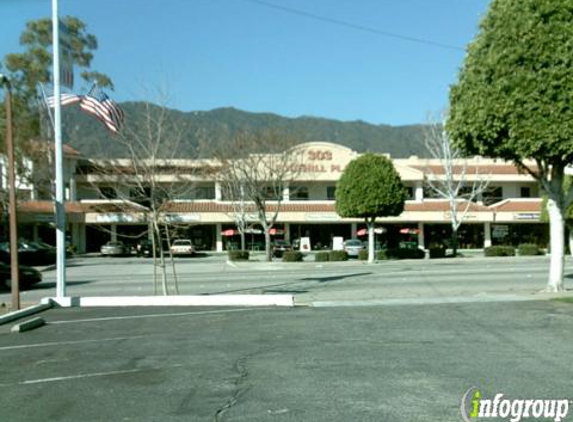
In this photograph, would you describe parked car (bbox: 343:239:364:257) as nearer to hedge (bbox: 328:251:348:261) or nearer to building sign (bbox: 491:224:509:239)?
hedge (bbox: 328:251:348:261)

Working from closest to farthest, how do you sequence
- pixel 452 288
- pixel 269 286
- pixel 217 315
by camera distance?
1. pixel 217 315
2. pixel 452 288
3. pixel 269 286

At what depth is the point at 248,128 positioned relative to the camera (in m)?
46.6

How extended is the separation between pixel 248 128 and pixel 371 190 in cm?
1195

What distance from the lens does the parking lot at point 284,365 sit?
6617 millimetres

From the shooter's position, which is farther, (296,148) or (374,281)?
(296,148)

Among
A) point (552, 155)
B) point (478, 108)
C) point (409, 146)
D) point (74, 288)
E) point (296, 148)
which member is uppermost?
point (409, 146)

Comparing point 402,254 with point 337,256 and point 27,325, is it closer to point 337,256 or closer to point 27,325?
point 337,256

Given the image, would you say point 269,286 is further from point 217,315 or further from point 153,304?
point 217,315

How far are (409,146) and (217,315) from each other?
149m

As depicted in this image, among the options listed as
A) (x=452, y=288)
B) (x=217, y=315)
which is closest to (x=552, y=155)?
(x=452, y=288)

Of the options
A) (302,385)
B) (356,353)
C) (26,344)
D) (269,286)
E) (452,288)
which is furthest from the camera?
(269,286)

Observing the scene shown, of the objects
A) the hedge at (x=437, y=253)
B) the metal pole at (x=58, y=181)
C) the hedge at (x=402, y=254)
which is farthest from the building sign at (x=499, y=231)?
the metal pole at (x=58, y=181)

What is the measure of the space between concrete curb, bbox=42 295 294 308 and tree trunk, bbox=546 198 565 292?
6851mm

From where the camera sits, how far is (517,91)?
49.7ft
